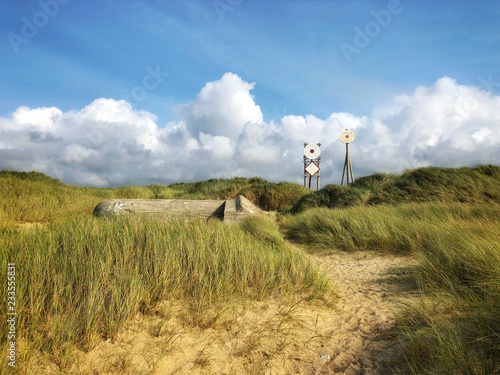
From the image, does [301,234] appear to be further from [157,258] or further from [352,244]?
[157,258]

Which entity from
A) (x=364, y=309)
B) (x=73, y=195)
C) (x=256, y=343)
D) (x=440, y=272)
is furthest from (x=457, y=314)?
(x=73, y=195)

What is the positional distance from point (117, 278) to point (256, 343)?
1408 mm

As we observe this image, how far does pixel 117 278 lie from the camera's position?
2752 mm

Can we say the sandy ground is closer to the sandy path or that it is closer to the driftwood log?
the sandy path

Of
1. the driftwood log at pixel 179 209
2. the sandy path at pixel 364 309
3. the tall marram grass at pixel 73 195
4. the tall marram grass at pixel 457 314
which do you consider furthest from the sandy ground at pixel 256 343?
the driftwood log at pixel 179 209

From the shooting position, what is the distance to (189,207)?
7.28m

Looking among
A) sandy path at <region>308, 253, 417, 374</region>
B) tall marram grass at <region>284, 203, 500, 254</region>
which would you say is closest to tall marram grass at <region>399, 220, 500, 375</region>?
sandy path at <region>308, 253, 417, 374</region>

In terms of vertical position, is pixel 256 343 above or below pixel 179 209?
below

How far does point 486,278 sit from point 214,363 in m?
3.05

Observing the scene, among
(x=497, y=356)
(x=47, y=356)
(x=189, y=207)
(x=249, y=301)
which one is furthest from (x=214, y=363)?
(x=189, y=207)

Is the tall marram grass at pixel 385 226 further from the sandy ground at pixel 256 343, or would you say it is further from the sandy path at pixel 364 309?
the sandy ground at pixel 256 343

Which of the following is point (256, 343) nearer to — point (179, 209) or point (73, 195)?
point (179, 209)

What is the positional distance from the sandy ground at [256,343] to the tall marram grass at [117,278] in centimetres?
14

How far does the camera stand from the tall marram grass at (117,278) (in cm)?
221
